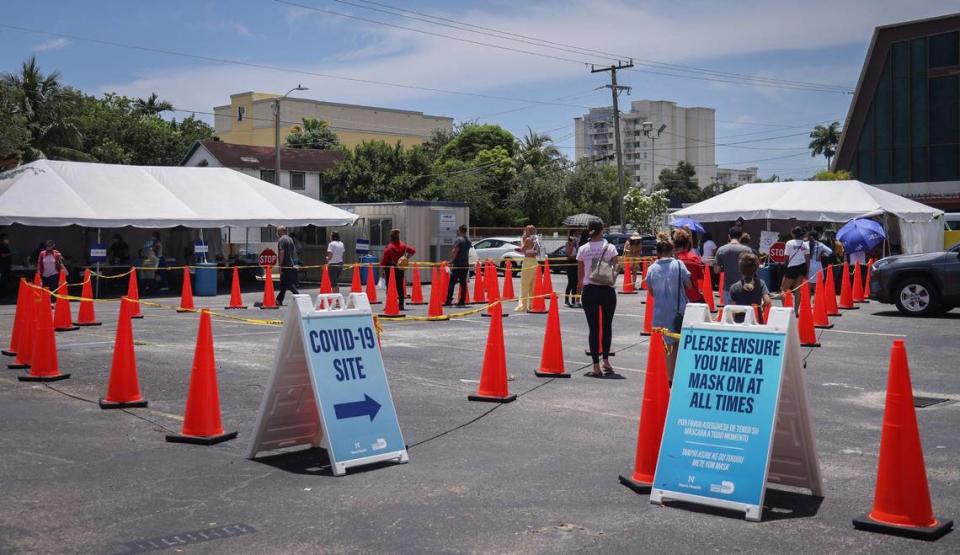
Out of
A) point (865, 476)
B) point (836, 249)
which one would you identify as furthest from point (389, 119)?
point (865, 476)

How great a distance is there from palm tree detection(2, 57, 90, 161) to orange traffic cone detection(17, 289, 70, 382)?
97.7 feet

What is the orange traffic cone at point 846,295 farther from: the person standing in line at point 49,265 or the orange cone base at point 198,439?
the person standing in line at point 49,265

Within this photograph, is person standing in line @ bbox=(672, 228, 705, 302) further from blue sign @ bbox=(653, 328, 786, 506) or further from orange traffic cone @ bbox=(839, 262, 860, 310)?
orange traffic cone @ bbox=(839, 262, 860, 310)

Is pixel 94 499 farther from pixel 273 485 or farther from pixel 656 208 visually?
pixel 656 208

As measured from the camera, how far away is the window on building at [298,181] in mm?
62562

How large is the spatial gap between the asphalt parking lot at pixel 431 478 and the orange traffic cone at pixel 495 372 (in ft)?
0.48

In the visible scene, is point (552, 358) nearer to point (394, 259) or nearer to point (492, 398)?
point (492, 398)

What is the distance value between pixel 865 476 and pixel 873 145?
54420 millimetres

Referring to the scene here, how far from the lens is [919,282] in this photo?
19.0 meters

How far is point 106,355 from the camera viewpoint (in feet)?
42.8

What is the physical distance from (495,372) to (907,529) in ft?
16.2

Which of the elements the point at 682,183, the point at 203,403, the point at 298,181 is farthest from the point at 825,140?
the point at 203,403

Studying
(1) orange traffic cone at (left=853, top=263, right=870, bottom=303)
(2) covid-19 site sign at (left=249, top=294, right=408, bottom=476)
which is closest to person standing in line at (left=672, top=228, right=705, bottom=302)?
(2) covid-19 site sign at (left=249, top=294, right=408, bottom=476)

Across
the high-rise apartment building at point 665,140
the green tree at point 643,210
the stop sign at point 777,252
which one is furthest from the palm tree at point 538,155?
the high-rise apartment building at point 665,140
